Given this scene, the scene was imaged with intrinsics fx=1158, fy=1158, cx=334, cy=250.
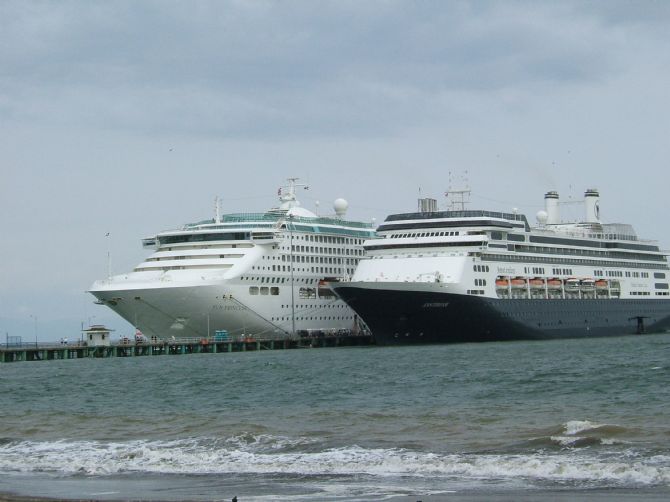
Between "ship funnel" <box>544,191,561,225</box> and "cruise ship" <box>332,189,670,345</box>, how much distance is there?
5699 millimetres

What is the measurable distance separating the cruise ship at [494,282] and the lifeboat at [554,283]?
0.10 m

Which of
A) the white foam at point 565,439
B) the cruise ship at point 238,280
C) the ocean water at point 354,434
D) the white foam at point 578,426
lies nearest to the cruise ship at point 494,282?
the cruise ship at point 238,280

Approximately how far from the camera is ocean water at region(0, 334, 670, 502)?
19359 mm

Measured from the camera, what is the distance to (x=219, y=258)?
74.4m

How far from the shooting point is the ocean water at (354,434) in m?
19.4

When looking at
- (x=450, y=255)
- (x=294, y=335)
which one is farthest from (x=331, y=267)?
(x=450, y=255)

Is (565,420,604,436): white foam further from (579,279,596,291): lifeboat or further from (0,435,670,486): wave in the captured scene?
(579,279,596,291): lifeboat

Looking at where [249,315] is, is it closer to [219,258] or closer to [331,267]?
[219,258]

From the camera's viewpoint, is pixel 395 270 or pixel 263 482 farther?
pixel 395 270

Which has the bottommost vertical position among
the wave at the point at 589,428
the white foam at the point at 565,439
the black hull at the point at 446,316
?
the white foam at the point at 565,439

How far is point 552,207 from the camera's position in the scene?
318 ft

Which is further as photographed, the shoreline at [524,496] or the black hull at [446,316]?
the black hull at [446,316]

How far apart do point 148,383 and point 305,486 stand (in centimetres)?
2541

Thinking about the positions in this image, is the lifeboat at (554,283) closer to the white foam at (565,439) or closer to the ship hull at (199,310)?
the ship hull at (199,310)
